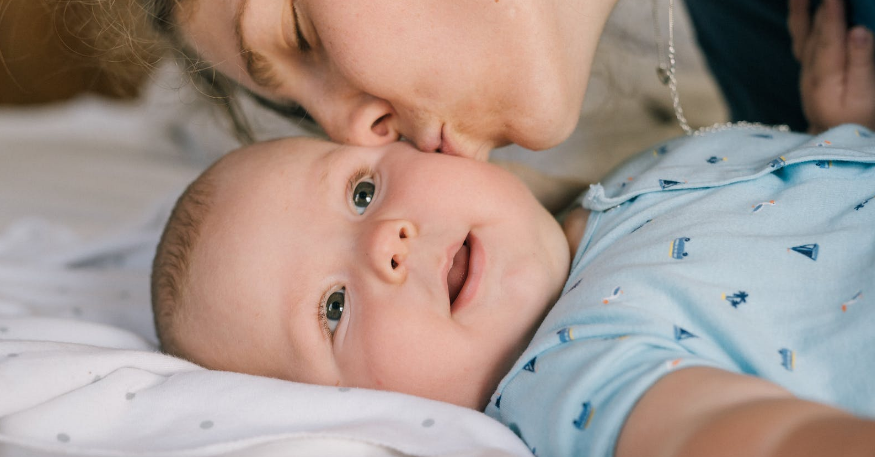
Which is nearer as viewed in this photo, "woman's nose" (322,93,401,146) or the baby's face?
the baby's face

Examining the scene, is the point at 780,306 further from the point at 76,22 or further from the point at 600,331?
the point at 76,22

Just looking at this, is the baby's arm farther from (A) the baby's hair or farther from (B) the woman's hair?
(B) the woman's hair

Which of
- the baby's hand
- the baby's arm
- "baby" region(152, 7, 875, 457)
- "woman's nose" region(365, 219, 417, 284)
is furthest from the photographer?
the baby's hand

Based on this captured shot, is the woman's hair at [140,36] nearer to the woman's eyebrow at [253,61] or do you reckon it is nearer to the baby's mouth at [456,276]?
the woman's eyebrow at [253,61]

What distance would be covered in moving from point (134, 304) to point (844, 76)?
1.42 metres

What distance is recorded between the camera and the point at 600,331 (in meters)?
0.85

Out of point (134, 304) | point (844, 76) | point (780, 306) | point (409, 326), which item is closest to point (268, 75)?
point (409, 326)

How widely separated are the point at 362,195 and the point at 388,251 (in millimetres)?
155

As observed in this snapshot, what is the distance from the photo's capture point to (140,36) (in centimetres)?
128

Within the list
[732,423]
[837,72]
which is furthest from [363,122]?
[837,72]

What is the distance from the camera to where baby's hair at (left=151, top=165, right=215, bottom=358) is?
1.12 meters

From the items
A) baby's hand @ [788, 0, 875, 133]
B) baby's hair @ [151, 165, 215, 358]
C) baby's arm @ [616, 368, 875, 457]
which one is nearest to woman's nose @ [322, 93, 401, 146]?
baby's hair @ [151, 165, 215, 358]

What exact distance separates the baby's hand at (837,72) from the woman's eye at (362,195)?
2.85 feet

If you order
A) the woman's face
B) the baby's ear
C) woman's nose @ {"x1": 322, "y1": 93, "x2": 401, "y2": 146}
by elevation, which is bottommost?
the baby's ear
